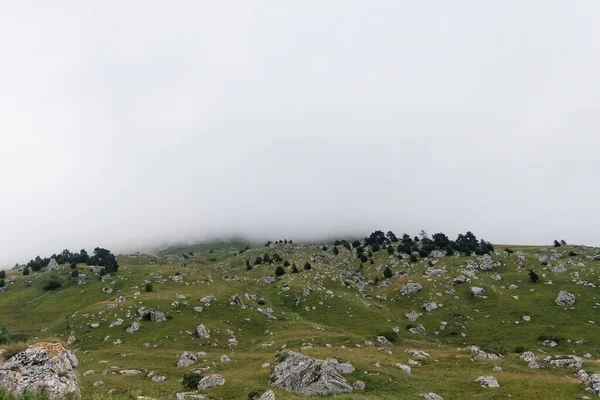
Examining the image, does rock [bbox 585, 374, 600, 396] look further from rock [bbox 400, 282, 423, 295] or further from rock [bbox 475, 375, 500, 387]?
rock [bbox 400, 282, 423, 295]

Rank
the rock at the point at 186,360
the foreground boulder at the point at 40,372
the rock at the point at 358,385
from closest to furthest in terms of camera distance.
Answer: the foreground boulder at the point at 40,372 → the rock at the point at 358,385 → the rock at the point at 186,360

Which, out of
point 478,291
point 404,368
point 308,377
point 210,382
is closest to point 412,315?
point 478,291

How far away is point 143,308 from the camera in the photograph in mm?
81875

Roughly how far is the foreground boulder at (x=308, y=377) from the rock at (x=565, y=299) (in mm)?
79195

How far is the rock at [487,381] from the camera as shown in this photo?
36.9m

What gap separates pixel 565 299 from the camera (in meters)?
84.8

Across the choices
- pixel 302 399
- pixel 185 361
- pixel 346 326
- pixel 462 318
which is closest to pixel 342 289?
pixel 346 326

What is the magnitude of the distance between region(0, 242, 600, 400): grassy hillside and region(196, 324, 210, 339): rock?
1.48 meters

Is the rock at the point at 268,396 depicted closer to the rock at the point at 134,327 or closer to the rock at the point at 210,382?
the rock at the point at 210,382

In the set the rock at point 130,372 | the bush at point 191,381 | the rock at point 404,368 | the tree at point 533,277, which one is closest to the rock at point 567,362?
the rock at point 404,368

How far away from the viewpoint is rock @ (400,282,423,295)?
347ft

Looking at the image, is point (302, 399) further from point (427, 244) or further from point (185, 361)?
point (427, 244)

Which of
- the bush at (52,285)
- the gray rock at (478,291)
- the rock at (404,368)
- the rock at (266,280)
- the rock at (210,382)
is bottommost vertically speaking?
the rock at (266,280)

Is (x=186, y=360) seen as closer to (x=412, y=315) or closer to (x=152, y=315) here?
(x=152, y=315)
